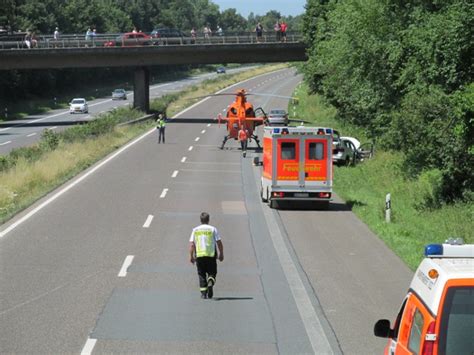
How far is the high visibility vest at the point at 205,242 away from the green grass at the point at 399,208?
544 cm

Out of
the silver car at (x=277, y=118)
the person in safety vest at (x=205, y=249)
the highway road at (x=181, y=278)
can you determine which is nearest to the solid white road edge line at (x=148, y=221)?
the highway road at (x=181, y=278)

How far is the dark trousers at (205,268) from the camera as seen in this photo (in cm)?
1549

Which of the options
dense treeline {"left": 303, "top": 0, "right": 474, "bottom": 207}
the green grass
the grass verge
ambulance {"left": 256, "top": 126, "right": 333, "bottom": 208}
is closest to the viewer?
the green grass

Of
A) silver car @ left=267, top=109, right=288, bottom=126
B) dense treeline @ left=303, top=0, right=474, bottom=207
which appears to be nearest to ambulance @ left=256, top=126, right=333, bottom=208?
dense treeline @ left=303, top=0, right=474, bottom=207

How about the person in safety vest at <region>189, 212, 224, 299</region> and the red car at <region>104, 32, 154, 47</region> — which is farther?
the red car at <region>104, 32, 154, 47</region>

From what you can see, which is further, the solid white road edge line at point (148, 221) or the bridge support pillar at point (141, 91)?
the bridge support pillar at point (141, 91)

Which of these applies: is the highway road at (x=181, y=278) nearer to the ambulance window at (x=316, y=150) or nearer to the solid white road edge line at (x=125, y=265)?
the solid white road edge line at (x=125, y=265)

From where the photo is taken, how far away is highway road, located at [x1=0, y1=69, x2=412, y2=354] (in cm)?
1337

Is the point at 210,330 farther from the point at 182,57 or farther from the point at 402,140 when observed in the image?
the point at 182,57

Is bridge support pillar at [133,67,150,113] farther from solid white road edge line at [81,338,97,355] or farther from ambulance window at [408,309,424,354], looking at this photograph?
ambulance window at [408,309,424,354]

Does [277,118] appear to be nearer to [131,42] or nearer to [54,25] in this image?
[131,42]

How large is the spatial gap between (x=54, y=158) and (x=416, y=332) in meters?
36.0

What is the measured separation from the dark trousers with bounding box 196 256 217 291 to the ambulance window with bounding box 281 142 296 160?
1450 centimetres

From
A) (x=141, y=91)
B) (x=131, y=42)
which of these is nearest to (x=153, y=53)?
(x=131, y=42)
